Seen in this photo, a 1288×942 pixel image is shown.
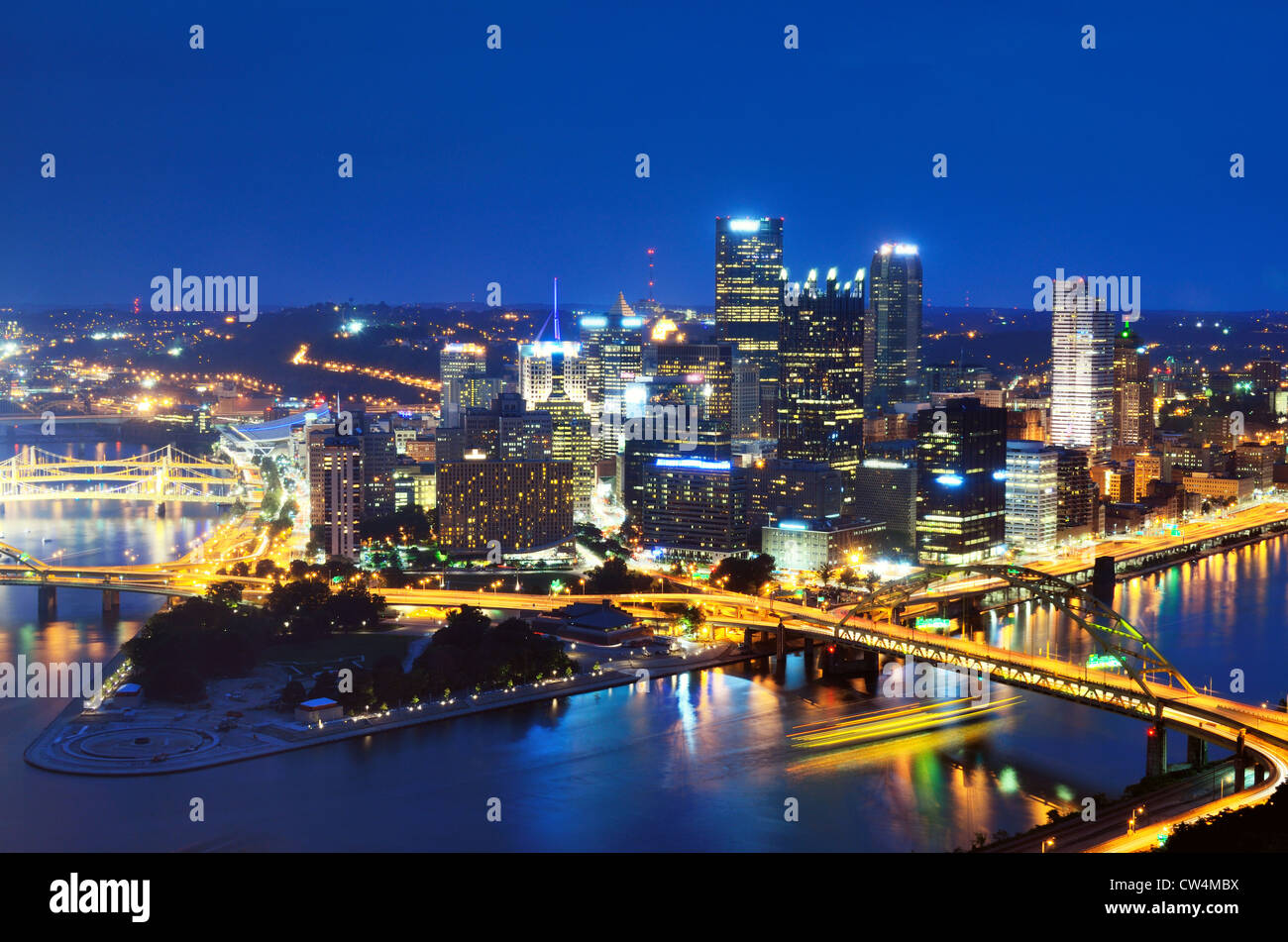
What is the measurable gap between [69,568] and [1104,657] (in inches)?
499

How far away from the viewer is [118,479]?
33.4 meters

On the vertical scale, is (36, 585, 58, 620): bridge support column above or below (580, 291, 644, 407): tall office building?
below

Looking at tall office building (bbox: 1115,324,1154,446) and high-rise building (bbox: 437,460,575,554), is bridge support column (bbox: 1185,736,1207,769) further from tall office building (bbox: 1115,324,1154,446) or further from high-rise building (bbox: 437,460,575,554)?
tall office building (bbox: 1115,324,1154,446)

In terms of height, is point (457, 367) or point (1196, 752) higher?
point (457, 367)

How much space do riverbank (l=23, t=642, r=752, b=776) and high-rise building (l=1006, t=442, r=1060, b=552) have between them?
13033 mm

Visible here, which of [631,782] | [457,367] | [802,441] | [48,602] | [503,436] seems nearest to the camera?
[631,782]

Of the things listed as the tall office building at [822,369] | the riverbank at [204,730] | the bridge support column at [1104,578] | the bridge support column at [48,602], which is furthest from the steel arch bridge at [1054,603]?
the tall office building at [822,369]

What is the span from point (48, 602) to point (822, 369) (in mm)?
19387

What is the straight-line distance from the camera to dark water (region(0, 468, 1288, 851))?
31.9 feet

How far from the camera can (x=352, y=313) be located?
61.4 metres

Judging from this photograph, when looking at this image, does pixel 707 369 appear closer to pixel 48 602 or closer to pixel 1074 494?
pixel 1074 494

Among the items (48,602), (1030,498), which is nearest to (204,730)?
(48,602)

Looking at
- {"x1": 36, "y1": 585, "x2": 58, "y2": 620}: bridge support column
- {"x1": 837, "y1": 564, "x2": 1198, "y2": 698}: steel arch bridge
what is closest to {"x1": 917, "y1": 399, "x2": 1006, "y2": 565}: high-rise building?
{"x1": 837, "y1": 564, "x2": 1198, "y2": 698}: steel arch bridge

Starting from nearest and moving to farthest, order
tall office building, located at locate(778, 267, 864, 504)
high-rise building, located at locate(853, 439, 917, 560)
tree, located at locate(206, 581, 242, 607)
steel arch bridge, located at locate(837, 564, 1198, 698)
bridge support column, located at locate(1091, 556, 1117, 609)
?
1. steel arch bridge, located at locate(837, 564, 1198, 698)
2. tree, located at locate(206, 581, 242, 607)
3. bridge support column, located at locate(1091, 556, 1117, 609)
4. high-rise building, located at locate(853, 439, 917, 560)
5. tall office building, located at locate(778, 267, 864, 504)
